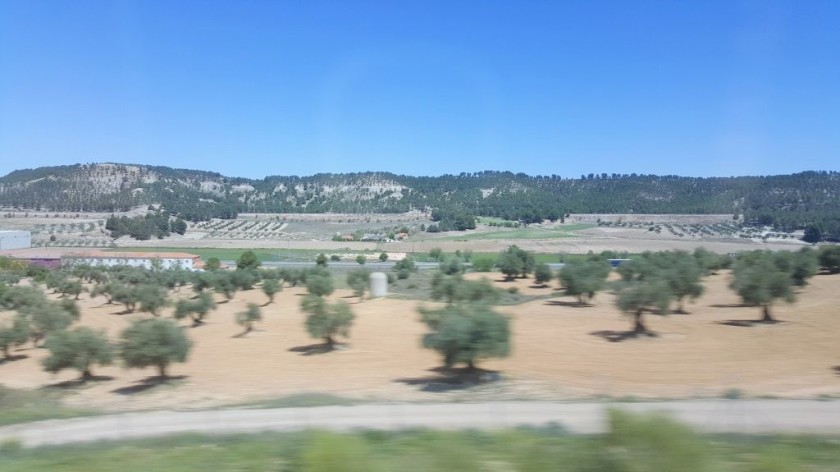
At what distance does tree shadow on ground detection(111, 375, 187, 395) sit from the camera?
84.2 ft

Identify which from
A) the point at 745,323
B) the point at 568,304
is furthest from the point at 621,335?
the point at 568,304

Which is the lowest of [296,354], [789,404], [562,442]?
[296,354]

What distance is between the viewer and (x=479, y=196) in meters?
178

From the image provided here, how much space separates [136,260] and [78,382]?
5875 centimetres

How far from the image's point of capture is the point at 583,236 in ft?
325

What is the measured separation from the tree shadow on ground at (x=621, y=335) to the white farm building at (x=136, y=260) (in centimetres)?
5543

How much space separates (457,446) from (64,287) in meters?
63.6

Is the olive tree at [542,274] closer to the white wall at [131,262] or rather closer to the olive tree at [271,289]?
the olive tree at [271,289]

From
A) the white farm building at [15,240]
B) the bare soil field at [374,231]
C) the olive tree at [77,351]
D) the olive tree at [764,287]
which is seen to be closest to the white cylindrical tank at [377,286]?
the bare soil field at [374,231]

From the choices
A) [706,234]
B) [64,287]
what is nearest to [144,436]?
[64,287]

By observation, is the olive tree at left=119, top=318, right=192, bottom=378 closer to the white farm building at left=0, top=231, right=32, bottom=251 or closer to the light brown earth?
the light brown earth

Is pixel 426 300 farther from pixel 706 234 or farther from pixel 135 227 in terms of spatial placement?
pixel 135 227

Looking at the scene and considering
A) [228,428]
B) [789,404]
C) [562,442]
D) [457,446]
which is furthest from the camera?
[789,404]

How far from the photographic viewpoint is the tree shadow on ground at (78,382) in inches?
1079
